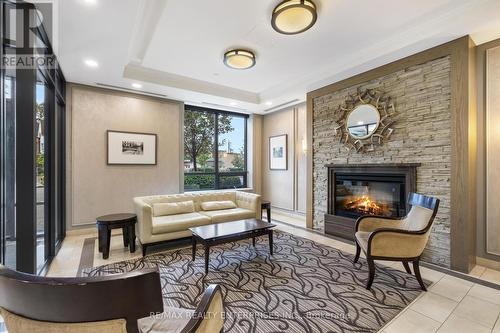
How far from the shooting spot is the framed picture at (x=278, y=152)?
6211 millimetres

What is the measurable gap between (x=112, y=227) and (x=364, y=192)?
412 centimetres

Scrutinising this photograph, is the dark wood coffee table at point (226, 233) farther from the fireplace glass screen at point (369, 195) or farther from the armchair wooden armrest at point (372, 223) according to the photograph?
the fireplace glass screen at point (369, 195)

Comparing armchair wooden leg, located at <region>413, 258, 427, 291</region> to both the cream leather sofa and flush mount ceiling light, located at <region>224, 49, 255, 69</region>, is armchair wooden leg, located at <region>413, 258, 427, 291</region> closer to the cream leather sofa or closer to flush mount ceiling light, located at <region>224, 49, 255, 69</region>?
the cream leather sofa

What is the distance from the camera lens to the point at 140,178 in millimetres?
4957

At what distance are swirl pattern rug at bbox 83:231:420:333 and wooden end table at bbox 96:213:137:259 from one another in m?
0.37

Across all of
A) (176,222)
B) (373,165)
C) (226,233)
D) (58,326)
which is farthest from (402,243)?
(176,222)

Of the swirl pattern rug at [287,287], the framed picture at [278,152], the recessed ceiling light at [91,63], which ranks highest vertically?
the recessed ceiling light at [91,63]

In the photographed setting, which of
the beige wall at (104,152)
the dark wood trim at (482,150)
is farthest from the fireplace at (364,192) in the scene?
the beige wall at (104,152)

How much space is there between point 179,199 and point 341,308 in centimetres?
317

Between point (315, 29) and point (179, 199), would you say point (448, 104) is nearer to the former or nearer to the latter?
point (315, 29)

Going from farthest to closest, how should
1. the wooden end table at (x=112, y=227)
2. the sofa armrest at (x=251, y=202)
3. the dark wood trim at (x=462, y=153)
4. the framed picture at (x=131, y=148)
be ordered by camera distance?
the framed picture at (x=131, y=148), the sofa armrest at (x=251, y=202), the wooden end table at (x=112, y=227), the dark wood trim at (x=462, y=153)

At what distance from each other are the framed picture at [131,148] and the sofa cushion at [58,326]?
4.37 meters

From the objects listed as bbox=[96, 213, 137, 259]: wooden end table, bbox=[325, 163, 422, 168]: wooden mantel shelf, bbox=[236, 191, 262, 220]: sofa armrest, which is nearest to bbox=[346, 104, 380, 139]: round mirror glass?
bbox=[325, 163, 422, 168]: wooden mantel shelf

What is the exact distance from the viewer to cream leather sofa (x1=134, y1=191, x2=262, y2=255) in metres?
3.40
